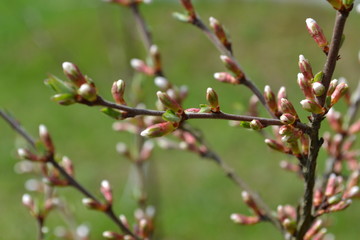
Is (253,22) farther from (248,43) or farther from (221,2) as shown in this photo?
(221,2)

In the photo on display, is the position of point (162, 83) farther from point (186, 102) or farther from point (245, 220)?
point (186, 102)

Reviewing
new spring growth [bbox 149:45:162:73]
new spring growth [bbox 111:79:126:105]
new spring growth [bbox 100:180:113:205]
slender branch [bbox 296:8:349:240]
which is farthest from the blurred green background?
new spring growth [bbox 111:79:126:105]

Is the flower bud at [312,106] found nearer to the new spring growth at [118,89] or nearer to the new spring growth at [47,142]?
the new spring growth at [118,89]

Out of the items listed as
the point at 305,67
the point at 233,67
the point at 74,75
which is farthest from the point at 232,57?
the point at 74,75

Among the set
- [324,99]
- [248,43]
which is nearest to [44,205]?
[324,99]

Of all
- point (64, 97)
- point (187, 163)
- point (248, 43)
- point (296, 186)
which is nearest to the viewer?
point (64, 97)

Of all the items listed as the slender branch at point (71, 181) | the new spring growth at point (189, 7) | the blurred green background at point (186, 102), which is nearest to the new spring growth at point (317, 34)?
the new spring growth at point (189, 7)

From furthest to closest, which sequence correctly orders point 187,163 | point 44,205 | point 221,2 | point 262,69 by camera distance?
point 221,2, point 262,69, point 187,163, point 44,205
